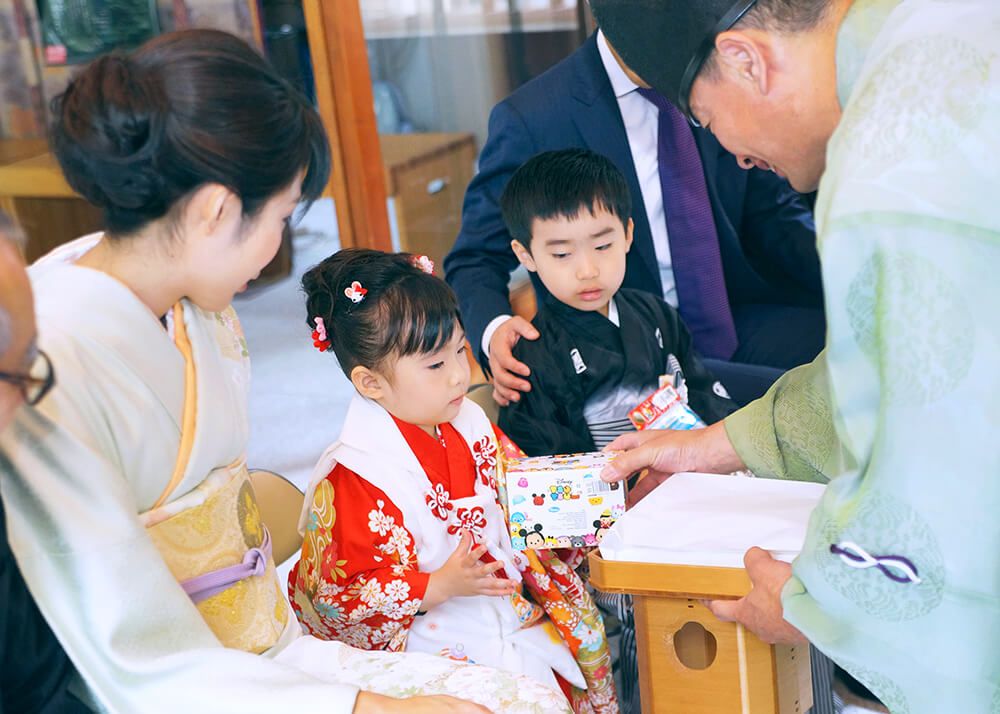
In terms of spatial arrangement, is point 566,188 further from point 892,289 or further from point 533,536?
point 892,289

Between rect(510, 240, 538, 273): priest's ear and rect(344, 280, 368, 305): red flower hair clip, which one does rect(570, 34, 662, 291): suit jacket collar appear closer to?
rect(510, 240, 538, 273): priest's ear

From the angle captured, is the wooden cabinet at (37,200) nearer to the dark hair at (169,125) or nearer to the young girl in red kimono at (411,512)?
the young girl in red kimono at (411,512)

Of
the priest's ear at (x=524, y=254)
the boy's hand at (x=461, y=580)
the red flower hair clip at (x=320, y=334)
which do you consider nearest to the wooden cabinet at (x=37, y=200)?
the priest's ear at (x=524, y=254)

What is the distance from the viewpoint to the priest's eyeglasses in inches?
37.0

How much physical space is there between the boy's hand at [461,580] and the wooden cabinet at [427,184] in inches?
88.5

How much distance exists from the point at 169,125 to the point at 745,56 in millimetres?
627

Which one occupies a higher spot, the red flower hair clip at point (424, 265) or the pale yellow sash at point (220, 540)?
the red flower hair clip at point (424, 265)

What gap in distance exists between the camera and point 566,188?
2072 mm

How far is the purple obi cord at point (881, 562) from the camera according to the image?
1.18 metres

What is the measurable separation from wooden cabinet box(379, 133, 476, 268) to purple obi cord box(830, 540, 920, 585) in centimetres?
273

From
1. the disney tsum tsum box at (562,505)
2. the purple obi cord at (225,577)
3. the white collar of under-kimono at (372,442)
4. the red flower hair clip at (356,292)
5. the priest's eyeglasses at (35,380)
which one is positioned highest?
the priest's eyeglasses at (35,380)

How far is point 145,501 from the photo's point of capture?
1.21m

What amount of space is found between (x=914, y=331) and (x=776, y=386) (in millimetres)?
561

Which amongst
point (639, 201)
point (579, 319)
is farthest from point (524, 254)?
point (639, 201)
